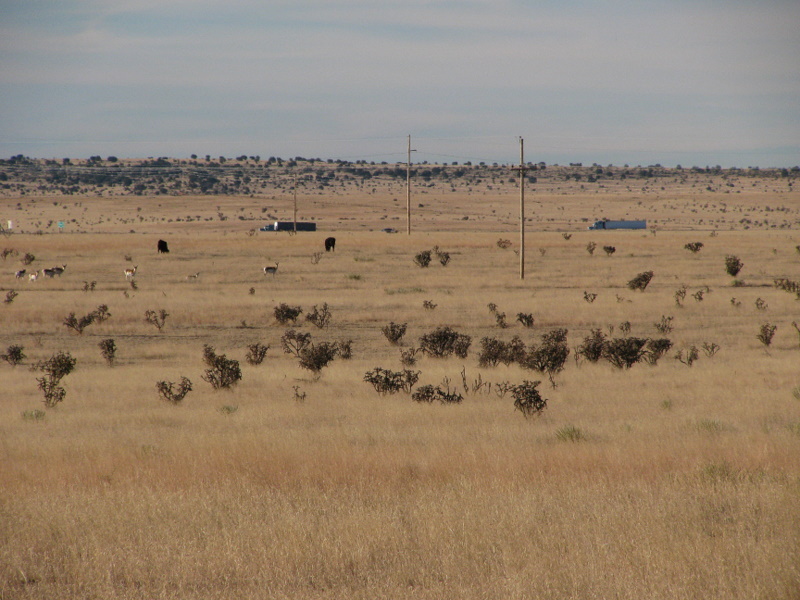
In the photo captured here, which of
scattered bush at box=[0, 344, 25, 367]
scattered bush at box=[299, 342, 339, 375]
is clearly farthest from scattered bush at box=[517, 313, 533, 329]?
scattered bush at box=[0, 344, 25, 367]

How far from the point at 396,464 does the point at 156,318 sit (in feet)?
64.6

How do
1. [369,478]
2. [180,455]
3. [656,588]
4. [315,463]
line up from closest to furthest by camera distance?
[656,588] → [369,478] → [315,463] → [180,455]

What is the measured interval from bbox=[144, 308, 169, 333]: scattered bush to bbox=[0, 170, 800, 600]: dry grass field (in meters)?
0.35

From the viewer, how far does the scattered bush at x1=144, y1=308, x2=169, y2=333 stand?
26.7m

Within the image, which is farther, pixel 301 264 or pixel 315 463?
pixel 301 264

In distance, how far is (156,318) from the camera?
26.8 meters

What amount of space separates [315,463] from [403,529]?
246 cm

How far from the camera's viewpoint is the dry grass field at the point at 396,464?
5.88 m

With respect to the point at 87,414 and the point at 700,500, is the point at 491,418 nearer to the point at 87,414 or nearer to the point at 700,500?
the point at 700,500

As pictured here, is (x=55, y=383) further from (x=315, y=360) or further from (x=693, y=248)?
(x=693, y=248)

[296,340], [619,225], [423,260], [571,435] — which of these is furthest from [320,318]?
[619,225]

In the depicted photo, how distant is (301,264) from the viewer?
47.4 meters

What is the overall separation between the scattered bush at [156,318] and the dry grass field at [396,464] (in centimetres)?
35

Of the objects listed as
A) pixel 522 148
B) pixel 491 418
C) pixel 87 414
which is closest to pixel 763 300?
pixel 522 148
